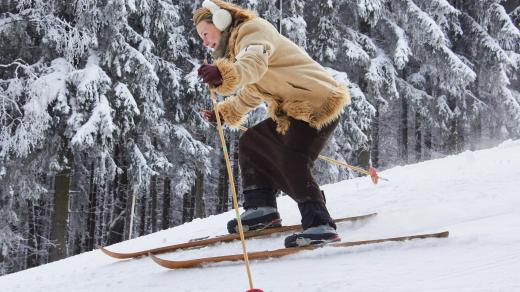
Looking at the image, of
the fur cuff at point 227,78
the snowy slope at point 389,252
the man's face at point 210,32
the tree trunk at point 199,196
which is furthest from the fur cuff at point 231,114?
the tree trunk at point 199,196

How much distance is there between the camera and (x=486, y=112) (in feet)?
53.5

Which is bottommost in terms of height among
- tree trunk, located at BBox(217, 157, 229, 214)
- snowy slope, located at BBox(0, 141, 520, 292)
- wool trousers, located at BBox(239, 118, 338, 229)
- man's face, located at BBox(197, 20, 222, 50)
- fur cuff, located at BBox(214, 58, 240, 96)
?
snowy slope, located at BBox(0, 141, 520, 292)

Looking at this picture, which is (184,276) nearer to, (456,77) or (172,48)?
(172,48)

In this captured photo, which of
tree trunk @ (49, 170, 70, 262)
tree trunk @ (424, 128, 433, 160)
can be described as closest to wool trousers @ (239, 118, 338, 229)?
tree trunk @ (49, 170, 70, 262)

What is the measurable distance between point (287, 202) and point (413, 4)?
1030cm

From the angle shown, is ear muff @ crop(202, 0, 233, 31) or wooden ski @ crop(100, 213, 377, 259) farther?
wooden ski @ crop(100, 213, 377, 259)

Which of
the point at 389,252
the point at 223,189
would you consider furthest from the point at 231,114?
the point at 223,189

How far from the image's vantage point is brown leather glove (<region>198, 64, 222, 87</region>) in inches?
102

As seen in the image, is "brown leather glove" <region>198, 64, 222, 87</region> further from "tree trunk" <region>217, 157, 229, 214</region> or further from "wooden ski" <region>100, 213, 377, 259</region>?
"tree trunk" <region>217, 157, 229, 214</region>

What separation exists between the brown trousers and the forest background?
5763 millimetres

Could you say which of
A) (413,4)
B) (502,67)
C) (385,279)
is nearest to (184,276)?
(385,279)

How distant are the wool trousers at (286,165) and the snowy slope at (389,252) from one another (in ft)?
1.05

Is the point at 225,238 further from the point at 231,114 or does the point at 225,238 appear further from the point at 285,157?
the point at 231,114

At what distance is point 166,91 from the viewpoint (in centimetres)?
1166
